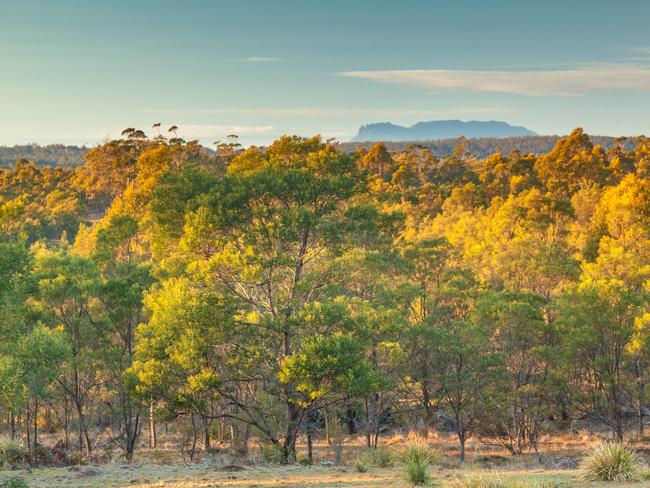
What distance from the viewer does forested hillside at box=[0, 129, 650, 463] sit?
1958 centimetres

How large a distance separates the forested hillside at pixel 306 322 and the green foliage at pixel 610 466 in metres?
6.90

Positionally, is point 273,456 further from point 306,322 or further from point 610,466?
point 610,466

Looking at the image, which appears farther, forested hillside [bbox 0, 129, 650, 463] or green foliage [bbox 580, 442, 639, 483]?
forested hillside [bbox 0, 129, 650, 463]

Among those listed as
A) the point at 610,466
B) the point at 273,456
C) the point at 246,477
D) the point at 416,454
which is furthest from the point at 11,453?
the point at 610,466

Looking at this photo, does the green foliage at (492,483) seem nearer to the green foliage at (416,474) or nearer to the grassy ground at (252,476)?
the grassy ground at (252,476)

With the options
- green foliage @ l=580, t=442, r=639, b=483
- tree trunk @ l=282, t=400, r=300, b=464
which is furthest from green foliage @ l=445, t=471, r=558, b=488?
A: tree trunk @ l=282, t=400, r=300, b=464

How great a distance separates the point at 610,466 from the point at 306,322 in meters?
9.76

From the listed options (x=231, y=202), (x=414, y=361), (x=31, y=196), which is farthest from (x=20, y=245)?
(x=31, y=196)

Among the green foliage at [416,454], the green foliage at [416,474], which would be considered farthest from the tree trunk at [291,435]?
the green foliage at [416,474]

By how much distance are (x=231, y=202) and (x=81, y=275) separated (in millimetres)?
8481

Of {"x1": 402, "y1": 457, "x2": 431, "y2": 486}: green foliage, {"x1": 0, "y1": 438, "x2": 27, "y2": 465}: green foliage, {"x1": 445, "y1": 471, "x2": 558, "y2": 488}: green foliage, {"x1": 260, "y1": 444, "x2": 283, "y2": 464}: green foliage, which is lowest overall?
{"x1": 260, "y1": 444, "x2": 283, "y2": 464}: green foliage

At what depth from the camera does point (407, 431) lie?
38438mm

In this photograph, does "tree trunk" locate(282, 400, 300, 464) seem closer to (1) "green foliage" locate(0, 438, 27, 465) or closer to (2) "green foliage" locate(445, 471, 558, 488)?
(1) "green foliage" locate(0, 438, 27, 465)

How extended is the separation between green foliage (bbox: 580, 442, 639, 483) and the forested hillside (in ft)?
22.6
